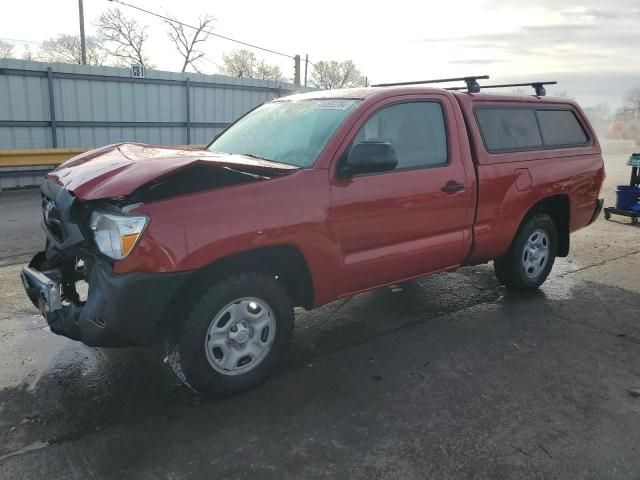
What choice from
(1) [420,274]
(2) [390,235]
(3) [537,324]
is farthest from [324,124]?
(3) [537,324]

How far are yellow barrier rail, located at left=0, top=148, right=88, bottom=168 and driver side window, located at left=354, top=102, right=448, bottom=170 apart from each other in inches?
372

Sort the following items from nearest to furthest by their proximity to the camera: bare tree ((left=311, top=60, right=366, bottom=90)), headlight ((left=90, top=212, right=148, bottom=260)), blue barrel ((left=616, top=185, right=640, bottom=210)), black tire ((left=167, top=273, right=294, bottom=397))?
headlight ((left=90, top=212, right=148, bottom=260)) → black tire ((left=167, top=273, right=294, bottom=397)) → blue barrel ((left=616, top=185, right=640, bottom=210)) → bare tree ((left=311, top=60, right=366, bottom=90))

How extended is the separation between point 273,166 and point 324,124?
647mm

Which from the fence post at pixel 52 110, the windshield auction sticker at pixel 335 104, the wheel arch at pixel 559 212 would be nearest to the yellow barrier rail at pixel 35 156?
the fence post at pixel 52 110

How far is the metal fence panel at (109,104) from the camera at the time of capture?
11.2 meters

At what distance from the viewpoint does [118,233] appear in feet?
9.20

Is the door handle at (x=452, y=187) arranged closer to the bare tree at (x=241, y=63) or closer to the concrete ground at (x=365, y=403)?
the concrete ground at (x=365, y=403)

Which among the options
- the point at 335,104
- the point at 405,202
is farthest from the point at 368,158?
the point at 335,104

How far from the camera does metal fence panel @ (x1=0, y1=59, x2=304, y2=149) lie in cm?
1120

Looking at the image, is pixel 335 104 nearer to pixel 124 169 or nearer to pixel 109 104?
pixel 124 169

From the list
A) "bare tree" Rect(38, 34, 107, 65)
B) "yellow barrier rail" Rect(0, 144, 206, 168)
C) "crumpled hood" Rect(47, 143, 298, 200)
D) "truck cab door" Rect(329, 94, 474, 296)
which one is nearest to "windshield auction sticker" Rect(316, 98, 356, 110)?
"truck cab door" Rect(329, 94, 474, 296)

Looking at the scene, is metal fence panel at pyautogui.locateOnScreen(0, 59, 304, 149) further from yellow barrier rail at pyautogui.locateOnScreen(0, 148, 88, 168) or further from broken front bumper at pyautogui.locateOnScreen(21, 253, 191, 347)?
broken front bumper at pyautogui.locateOnScreen(21, 253, 191, 347)

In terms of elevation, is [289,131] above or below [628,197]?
above

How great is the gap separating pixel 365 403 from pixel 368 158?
1.55 meters
